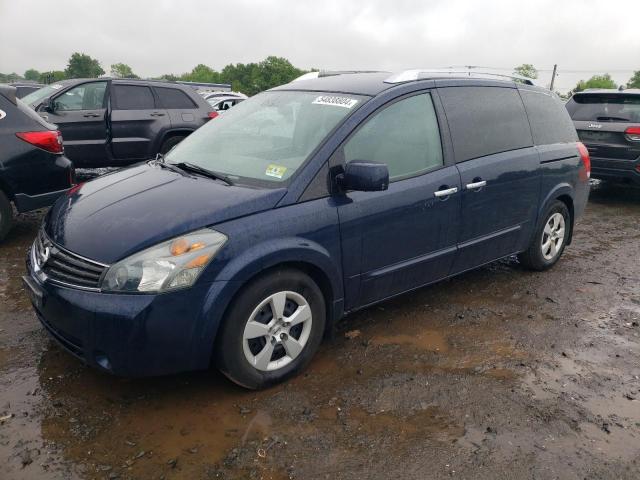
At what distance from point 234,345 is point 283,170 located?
106 cm

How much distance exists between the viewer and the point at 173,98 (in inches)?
346

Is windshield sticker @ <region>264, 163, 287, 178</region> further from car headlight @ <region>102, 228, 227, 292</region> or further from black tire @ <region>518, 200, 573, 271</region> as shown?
black tire @ <region>518, 200, 573, 271</region>

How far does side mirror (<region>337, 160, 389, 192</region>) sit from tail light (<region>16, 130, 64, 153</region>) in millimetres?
3644

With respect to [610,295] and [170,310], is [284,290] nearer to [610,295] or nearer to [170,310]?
[170,310]

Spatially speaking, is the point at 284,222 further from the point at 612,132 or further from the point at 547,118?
the point at 612,132

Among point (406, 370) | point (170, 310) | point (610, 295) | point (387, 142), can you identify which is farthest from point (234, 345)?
point (610, 295)

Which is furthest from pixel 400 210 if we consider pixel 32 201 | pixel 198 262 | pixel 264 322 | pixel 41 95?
pixel 41 95

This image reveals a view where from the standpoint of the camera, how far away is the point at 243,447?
2.58m

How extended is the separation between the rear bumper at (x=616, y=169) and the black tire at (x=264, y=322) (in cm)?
667

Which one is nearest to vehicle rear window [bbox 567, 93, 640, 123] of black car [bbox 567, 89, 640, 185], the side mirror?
black car [bbox 567, 89, 640, 185]

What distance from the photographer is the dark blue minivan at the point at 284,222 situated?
2.66 meters

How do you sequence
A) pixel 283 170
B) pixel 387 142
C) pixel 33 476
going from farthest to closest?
pixel 387 142
pixel 283 170
pixel 33 476

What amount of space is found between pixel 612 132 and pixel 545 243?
4066 millimetres

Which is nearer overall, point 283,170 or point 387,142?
point 283,170
